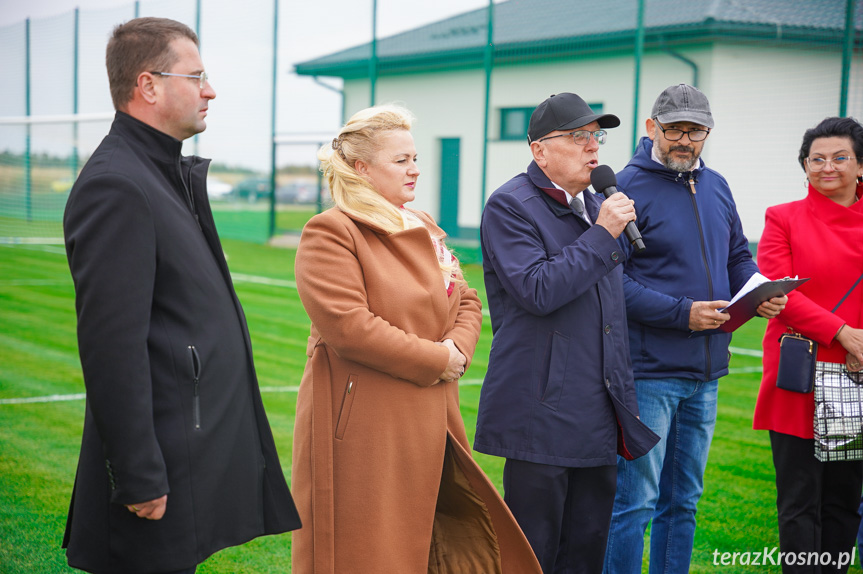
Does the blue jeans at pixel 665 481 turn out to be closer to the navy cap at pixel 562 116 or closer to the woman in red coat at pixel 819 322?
the woman in red coat at pixel 819 322

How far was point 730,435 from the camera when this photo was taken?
6.52 meters

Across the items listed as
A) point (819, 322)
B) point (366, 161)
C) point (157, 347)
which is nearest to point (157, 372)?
point (157, 347)

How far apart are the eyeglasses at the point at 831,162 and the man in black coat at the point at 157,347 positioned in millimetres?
2795

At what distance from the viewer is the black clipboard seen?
3336 mm

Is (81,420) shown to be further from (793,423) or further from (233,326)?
(793,423)

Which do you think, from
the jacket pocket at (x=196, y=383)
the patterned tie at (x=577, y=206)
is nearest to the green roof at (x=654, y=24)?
the patterned tie at (x=577, y=206)

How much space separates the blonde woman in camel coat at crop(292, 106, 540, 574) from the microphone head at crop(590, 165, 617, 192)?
0.77 meters

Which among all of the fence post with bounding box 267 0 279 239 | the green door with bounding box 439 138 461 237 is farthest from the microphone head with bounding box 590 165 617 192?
the fence post with bounding box 267 0 279 239

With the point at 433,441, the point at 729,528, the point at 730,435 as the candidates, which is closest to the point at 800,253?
the point at 729,528

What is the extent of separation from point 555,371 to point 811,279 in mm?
1562

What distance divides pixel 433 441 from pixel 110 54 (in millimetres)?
1609

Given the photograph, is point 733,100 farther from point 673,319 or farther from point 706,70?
point 673,319

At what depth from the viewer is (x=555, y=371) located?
3.05m

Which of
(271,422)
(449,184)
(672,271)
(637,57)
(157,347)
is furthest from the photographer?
(449,184)
